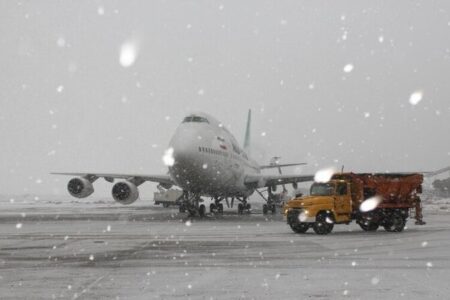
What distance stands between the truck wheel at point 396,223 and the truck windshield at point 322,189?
10.5 feet

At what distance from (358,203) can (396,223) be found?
6.21 ft

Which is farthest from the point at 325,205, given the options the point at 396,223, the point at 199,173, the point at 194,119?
the point at 194,119

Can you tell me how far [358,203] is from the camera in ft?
72.9

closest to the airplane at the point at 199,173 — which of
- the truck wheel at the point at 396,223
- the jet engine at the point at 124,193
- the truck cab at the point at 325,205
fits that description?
the jet engine at the point at 124,193

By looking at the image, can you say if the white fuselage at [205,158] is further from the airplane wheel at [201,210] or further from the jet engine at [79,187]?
the jet engine at [79,187]

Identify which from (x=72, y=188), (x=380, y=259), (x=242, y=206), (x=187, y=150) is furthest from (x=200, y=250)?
(x=242, y=206)

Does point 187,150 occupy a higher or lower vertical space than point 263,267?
higher

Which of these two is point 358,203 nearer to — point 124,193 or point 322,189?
point 322,189

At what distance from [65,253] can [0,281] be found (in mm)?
4612

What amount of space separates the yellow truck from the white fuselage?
834 centimetres

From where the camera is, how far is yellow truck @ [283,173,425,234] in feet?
67.7

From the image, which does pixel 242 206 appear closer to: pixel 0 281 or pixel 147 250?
pixel 147 250

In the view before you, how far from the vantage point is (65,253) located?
1362 cm

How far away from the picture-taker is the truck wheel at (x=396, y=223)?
2248 centimetres
